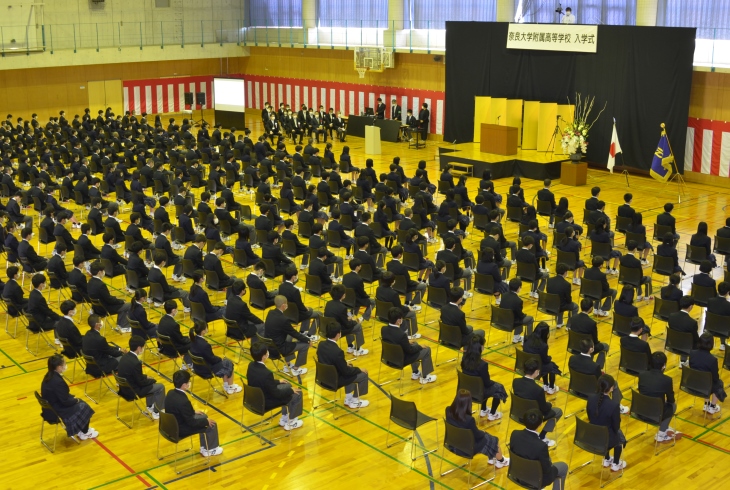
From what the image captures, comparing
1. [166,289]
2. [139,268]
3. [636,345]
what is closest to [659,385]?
[636,345]

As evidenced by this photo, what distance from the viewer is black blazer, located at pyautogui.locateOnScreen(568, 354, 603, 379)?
1293 cm

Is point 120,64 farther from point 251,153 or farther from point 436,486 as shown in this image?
point 436,486

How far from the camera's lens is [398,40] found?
42.7m

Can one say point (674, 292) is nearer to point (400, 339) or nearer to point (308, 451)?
point (400, 339)

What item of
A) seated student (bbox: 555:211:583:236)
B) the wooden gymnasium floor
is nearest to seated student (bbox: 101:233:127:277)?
the wooden gymnasium floor

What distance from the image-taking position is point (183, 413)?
12.0 m

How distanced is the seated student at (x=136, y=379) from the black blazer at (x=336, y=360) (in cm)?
255

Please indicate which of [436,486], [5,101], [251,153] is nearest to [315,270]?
[436,486]

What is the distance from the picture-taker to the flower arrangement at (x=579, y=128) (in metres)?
31.4

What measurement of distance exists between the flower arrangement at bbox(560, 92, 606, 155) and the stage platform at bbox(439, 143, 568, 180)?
2.68ft

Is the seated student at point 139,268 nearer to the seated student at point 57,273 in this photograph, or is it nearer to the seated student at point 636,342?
the seated student at point 57,273

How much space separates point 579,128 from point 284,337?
66.2 ft

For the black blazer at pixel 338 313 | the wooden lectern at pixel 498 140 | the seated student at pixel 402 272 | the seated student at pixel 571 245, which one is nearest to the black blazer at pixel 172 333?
the black blazer at pixel 338 313

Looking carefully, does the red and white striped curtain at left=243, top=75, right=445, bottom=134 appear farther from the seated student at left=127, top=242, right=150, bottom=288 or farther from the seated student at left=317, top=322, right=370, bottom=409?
the seated student at left=317, top=322, right=370, bottom=409
